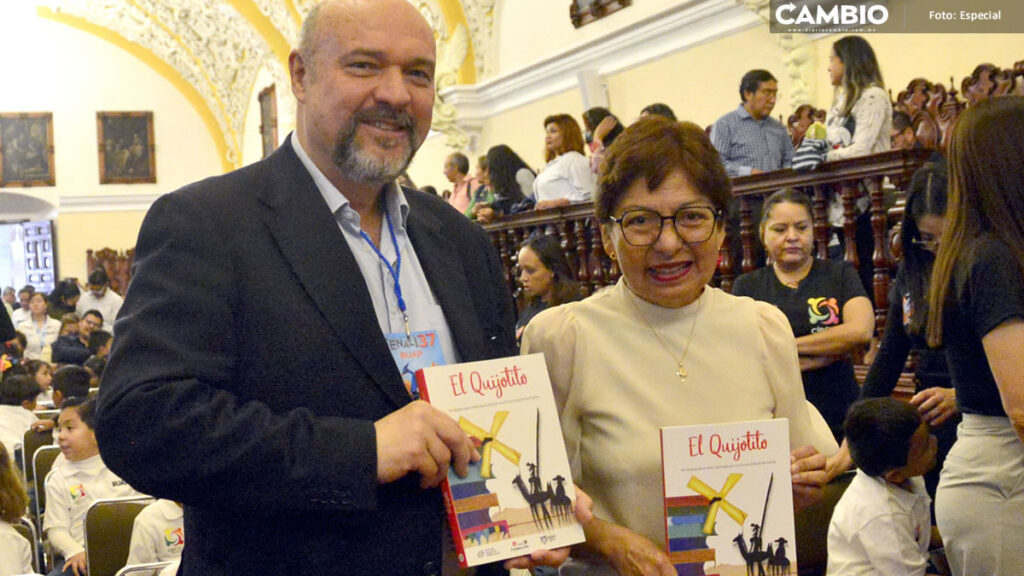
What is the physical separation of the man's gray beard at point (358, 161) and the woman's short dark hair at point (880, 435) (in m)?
1.97

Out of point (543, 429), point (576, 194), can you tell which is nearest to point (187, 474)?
point (543, 429)

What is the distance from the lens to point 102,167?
23688mm

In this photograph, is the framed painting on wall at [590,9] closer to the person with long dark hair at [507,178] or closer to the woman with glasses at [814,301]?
the person with long dark hair at [507,178]

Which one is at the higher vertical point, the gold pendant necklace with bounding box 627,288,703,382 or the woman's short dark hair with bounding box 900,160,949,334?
the woman's short dark hair with bounding box 900,160,949,334

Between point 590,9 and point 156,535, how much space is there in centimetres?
843

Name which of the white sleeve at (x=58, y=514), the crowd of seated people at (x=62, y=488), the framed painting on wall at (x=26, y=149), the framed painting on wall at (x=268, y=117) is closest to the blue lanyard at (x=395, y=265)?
the crowd of seated people at (x=62, y=488)

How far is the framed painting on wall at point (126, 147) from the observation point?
23.6 m

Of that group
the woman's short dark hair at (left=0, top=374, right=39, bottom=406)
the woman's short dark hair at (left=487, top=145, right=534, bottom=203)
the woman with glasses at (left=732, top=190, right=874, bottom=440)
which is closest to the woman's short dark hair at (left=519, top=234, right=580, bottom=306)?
the woman with glasses at (left=732, top=190, right=874, bottom=440)

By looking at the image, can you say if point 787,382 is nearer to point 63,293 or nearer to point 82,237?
point 63,293

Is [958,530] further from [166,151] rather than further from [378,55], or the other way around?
[166,151]

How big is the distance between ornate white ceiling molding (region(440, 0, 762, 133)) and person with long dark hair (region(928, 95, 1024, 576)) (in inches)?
272

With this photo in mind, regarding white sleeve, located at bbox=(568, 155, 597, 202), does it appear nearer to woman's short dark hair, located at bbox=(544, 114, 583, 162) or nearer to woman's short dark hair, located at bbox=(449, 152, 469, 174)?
woman's short dark hair, located at bbox=(544, 114, 583, 162)

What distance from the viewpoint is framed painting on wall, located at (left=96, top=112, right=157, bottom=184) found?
23.6 metres

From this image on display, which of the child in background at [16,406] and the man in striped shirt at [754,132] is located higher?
the man in striped shirt at [754,132]
